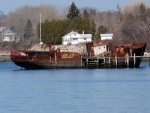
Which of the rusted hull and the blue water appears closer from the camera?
the blue water

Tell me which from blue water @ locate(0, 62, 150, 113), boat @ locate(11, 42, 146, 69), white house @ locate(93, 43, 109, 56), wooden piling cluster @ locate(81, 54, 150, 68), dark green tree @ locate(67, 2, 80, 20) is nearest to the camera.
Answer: blue water @ locate(0, 62, 150, 113)

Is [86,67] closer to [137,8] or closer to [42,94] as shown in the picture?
[42,94]

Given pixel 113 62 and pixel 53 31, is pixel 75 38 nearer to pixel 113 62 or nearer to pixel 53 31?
pixel 53 31

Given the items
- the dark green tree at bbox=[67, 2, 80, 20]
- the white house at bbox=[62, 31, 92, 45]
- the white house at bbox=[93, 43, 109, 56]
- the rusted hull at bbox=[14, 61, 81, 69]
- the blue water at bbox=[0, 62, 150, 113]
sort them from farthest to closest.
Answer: the dark green tree at bbox=[67, 2, 80, 20] → the white house at bbox=[62, 31, 92, 45] → the white house at bbox=[93, 43, 109, 56] → the rusted hull at bbox=[14, 61, 81, 69] → the blue water at bbox=[0, 62, 150, 113]

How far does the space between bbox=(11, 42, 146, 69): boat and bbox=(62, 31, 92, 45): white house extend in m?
44.7

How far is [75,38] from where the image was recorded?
152625 mm

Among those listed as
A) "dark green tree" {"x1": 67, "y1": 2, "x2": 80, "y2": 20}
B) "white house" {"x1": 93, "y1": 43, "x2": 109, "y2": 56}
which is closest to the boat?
"white house" {"x1": 93, "y1": 43, "x2": 109, "y2": 56}

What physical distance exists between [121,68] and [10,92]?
1815 inches

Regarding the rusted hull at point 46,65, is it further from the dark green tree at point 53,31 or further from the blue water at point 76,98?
the dark green tree at point 53,31

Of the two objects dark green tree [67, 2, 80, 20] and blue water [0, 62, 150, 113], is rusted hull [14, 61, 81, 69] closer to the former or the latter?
blue water [0, 62, 150, 113]

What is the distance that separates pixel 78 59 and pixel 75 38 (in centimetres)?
4780

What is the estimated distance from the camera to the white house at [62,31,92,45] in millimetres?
151125

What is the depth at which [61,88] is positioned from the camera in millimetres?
62875

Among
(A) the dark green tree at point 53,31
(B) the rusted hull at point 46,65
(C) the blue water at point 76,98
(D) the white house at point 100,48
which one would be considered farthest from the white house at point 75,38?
(C) the blue water at point 76,98
